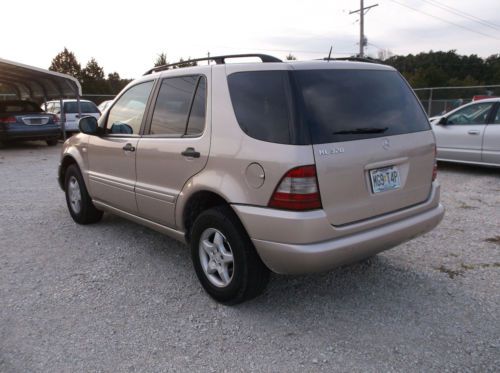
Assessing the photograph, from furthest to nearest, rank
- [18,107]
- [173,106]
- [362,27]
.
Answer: [362,27] < [18,107] < [173,106]

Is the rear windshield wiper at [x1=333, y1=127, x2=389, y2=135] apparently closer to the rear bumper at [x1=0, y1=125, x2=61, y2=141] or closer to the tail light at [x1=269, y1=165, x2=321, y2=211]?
the tail light at [x1=269, y1=165, x2=321, y2=211]

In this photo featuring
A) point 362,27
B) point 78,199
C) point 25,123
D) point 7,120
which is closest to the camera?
point 78,199

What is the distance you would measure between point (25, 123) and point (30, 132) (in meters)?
0.30

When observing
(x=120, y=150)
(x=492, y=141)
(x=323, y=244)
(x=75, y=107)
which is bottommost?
(x=323, y=244)

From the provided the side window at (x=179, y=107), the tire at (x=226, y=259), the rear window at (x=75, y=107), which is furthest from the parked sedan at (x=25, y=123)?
the tire at (x=226, y=259)

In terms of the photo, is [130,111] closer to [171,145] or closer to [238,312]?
[171,145]

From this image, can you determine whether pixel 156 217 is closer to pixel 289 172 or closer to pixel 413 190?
pixel 289 172

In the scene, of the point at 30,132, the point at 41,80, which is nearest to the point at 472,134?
the point at 30,132

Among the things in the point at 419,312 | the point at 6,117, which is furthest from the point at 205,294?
the point at 6,117

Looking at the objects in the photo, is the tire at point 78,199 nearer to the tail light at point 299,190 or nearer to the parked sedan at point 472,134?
the tail light at point 299,190

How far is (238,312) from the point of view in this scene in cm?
321

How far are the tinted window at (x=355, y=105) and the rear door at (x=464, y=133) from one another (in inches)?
220

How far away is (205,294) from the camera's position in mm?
3496

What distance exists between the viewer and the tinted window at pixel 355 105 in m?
2.80
